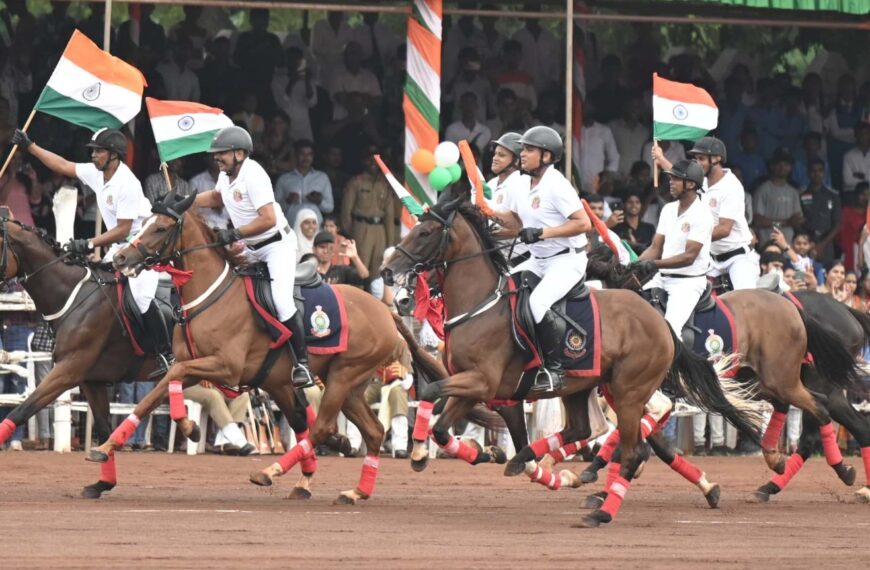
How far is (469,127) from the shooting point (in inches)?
917

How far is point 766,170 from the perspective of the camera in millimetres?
24828

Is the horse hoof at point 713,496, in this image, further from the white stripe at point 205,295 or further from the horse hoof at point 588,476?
the white stripe at point 205,295

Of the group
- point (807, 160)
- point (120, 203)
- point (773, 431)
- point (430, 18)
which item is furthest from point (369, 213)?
point (773, 431)

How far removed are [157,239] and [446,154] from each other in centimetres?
615

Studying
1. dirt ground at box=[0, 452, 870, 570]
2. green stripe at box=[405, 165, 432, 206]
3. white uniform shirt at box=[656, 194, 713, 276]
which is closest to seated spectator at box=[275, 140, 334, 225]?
green stripe at box=[405, 165, 432, 206]

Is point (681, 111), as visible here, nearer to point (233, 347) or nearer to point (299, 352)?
point (299, 352)

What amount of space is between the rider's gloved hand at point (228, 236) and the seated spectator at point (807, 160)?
12.2 m

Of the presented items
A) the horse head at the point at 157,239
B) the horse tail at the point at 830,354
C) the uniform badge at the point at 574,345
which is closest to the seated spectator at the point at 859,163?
the horse tail at the point at 830,354

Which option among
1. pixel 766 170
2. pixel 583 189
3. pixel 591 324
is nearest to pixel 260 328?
pixel 591 324

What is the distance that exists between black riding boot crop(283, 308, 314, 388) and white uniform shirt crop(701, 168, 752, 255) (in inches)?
170

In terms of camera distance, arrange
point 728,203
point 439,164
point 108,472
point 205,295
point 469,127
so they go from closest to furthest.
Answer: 1. point 205,295
2. point 108,472
3. point 728,203
4. point 439,164
5. point 469,127

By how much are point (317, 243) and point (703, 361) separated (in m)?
6.16

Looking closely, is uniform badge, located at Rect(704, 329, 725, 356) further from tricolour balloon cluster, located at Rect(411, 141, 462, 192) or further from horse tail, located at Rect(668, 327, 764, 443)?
tricolour balloon cluster, located at Rect(411, 141, 462, 192)

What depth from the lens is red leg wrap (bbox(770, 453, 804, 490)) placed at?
16.0 metres
